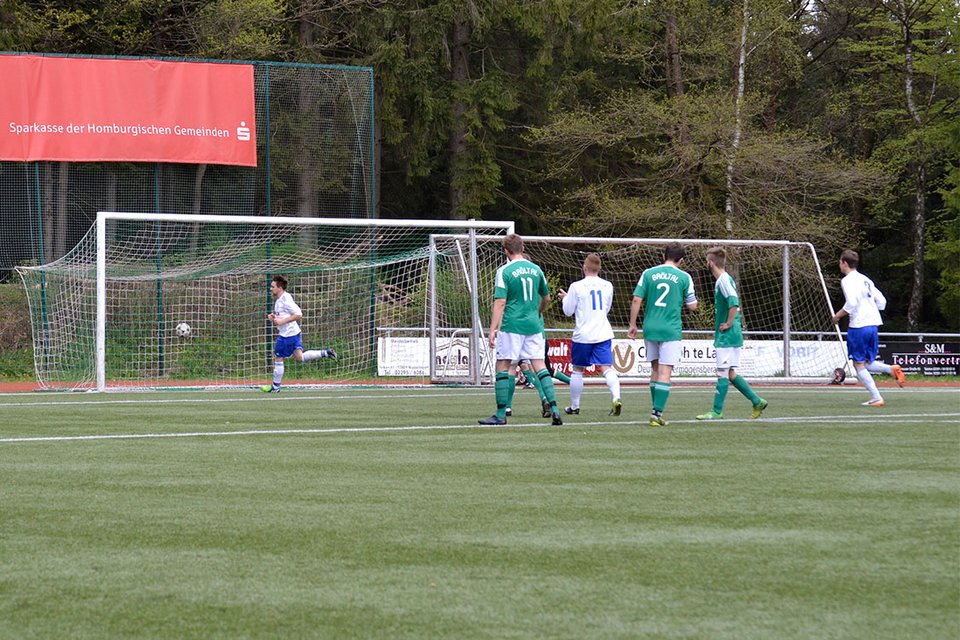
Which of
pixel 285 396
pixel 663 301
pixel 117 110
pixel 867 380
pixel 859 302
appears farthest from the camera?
pixel 117 110

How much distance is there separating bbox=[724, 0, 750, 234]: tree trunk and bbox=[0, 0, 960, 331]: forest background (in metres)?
0.07

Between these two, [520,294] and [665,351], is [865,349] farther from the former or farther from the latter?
[520,294]

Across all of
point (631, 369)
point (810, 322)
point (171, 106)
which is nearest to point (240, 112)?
point (171, 106)

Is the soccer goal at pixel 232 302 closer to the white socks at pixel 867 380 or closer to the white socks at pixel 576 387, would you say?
the white socks at pixel 867 380

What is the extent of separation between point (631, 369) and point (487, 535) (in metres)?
20.6

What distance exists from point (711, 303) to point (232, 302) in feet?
48.8

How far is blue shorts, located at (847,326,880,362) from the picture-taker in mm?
16406

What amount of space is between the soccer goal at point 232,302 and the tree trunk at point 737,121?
38.6ft

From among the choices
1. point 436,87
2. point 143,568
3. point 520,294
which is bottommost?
point 143,568

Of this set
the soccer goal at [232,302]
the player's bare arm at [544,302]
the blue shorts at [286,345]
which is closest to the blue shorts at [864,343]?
the player's bare arm at [544,302]

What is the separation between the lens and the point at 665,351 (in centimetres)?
1318

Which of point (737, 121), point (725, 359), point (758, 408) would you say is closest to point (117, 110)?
point (737, 121)

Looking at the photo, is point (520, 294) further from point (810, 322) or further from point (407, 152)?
point (407, 152)

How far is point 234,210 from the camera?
95.6ft
